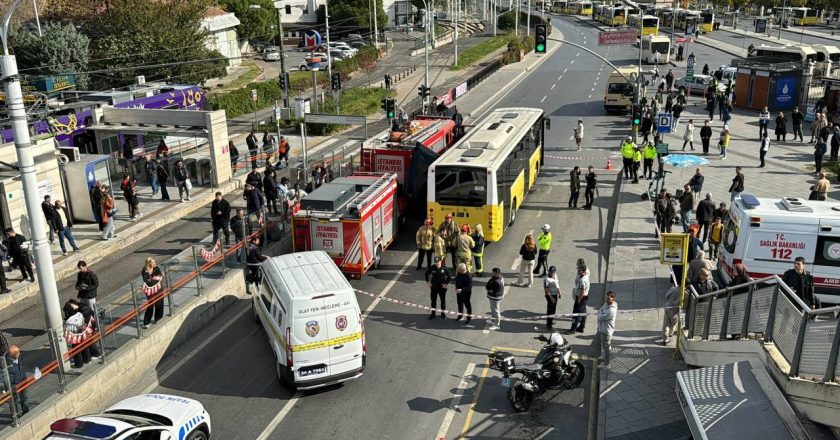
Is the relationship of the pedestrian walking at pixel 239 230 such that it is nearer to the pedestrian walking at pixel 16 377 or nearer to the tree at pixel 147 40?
the pedestrian walking at pixel 16 377

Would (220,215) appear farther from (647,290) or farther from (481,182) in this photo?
(647,290)

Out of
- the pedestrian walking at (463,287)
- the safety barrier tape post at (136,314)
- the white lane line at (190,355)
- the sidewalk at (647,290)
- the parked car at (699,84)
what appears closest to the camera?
the sidewalk at (647,290)

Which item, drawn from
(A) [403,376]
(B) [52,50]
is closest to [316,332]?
(A) [403,376]

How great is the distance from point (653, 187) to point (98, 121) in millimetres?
23077

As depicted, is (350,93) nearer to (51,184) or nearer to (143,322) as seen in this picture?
(51,184)

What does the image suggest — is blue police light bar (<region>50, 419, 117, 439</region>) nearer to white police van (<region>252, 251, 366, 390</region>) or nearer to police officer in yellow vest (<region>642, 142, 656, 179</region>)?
white police van (<region>252, 251, 366, 390</region>)

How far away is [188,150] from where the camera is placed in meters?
33.2

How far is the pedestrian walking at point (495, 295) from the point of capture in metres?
15.8

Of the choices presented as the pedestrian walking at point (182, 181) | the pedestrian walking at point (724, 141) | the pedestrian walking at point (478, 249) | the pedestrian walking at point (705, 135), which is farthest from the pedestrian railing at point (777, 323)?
the pedestrian walking at point (182, 181)

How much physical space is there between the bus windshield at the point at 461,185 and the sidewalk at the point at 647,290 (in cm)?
421

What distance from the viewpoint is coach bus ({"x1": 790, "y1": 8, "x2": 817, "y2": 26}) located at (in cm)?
9238

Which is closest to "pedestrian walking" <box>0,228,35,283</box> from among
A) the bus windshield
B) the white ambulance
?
the bus windshield

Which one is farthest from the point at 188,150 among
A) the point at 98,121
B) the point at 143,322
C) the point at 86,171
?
the point at 143,322

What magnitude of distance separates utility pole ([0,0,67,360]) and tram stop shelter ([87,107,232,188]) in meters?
14.2
